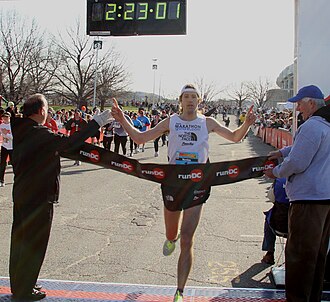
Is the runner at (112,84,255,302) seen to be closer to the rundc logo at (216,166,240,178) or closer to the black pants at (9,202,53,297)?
the rundc logo at (216,166,240,178)

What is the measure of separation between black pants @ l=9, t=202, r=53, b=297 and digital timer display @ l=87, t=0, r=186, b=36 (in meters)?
8.11

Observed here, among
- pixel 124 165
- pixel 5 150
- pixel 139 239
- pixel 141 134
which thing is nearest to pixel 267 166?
pixel 141 134

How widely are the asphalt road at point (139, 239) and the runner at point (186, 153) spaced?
2.65 ft

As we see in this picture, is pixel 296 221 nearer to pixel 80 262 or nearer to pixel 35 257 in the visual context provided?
pixel 35 257

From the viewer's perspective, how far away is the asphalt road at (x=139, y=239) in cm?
536

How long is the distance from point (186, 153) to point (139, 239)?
2.62 metres

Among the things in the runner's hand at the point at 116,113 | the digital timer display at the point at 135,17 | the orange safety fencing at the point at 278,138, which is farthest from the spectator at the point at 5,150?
the orange safety fencing at the point at 278,138

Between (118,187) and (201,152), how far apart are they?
290 inches

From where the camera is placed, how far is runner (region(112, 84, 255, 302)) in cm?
449

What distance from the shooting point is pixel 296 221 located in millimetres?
4055

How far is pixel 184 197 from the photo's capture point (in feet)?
15.1

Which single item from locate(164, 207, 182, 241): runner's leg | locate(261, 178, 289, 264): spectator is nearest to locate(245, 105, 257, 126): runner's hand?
locate(261, 178, 289, 264): spectator

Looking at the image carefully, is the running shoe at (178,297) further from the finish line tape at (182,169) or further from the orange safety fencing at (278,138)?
the orange safety fencing at (278,138)

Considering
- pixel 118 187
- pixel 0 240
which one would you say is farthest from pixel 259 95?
pixel 0 240
